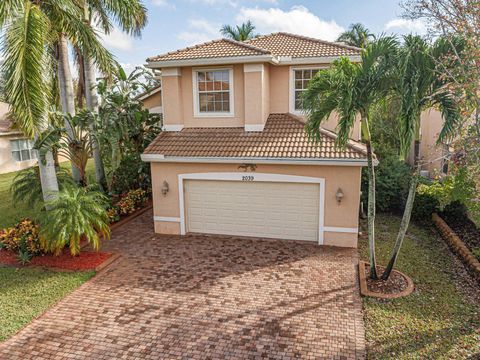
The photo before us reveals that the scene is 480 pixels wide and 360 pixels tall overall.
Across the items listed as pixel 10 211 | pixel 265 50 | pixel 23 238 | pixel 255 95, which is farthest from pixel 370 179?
pixel 10 211

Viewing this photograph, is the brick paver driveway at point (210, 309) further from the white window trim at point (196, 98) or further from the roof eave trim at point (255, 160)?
the white window trim at point (196, 98)

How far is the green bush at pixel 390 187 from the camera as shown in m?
15.4

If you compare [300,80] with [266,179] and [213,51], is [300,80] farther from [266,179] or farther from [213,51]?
[266,179]

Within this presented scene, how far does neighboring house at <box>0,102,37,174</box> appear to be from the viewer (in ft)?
87.4

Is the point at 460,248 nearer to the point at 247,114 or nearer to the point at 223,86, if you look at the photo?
the point at 247,114

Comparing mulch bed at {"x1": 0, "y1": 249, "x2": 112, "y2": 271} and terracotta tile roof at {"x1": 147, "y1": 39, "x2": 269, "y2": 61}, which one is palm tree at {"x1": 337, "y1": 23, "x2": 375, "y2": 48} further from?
mulch bed at {"x1": 0, "y1": 249, "x2": 112, "y2": 271}

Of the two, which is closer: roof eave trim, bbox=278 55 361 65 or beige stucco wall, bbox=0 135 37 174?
roof eave trim, bbox=278 55 361 65

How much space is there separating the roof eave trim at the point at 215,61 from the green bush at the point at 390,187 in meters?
6.80

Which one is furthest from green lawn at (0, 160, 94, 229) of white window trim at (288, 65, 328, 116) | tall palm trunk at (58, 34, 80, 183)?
white window trim at (288, 65, 328, 116)

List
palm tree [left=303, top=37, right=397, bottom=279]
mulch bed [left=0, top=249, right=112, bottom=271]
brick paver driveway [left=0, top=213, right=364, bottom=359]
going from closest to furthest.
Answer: brick paver driveway [left=0, top=213, right=364, bottom=359], palm tree [left=303, top=37, right=397, bottom=279], mulch bed [left=0, top=249, right=112, bottom=271]

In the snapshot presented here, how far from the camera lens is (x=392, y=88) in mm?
8023

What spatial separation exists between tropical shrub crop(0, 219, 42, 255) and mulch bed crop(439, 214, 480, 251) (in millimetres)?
13854

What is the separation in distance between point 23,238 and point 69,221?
2.30 metres

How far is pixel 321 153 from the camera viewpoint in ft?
37.2
